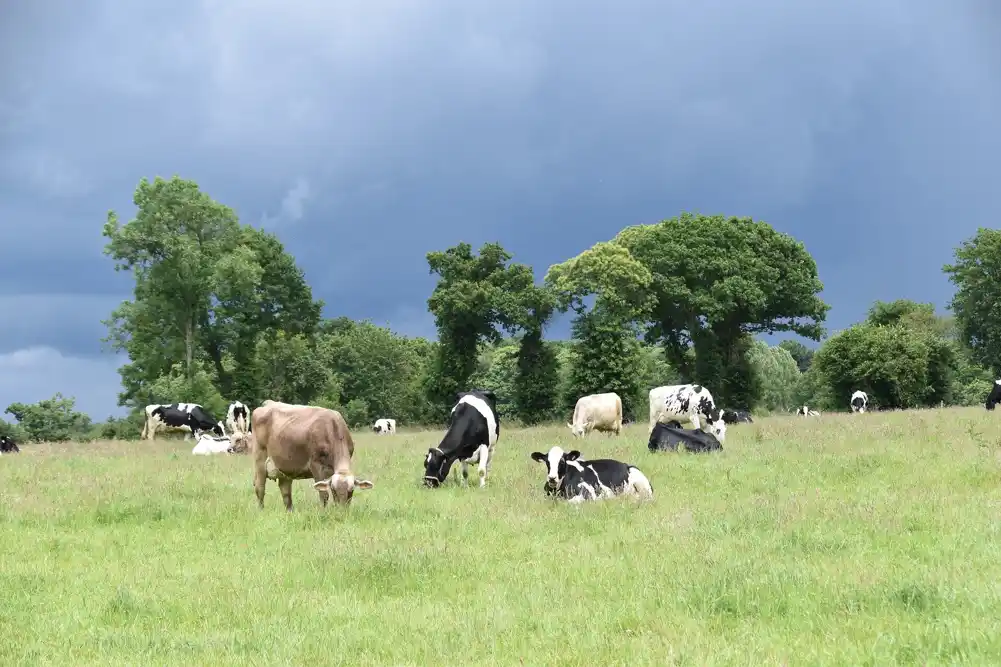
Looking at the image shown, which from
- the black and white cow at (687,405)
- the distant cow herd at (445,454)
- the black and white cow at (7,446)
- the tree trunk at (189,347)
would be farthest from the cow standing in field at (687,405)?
the tree trunk at (189,347)

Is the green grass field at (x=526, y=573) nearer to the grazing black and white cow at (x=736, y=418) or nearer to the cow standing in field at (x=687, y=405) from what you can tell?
the cow standing in field at (x=687, y=405)

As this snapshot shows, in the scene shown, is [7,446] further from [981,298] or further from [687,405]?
[981,298]

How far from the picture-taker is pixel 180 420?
39875mm

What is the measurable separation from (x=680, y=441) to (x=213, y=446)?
17.2 meters

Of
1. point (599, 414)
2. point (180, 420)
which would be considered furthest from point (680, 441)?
point (180, 420)

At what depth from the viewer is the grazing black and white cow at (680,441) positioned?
20.1 metres

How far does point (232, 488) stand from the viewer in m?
16.8

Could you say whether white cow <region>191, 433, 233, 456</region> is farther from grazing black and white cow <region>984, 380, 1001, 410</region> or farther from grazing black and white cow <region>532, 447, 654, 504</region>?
grazing black and white cow <region>984, 380, 1001, 410</region>

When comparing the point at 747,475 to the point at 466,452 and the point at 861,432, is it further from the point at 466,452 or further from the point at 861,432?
the point at 861,432

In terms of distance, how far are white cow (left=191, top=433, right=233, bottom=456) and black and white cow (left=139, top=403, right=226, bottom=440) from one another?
990cm

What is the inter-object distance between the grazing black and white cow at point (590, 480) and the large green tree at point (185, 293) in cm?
3785

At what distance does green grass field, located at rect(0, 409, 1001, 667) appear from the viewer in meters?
6.31

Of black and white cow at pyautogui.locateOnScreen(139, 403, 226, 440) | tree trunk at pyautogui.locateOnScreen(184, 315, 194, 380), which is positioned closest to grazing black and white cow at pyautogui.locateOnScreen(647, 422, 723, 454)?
black and white cow at pyautogui.locateOnScreen(139, 403, 226, 440)

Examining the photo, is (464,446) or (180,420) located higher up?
(180,420)
